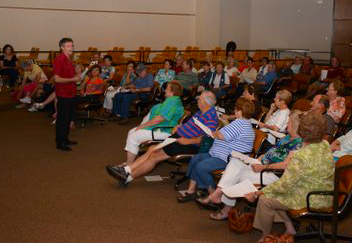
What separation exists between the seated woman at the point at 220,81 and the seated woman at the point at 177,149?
14.4 ft

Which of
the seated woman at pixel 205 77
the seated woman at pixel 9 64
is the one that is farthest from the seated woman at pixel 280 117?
the seated woman at pixel 9 64

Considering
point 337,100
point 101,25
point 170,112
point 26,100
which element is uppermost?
point 101,25

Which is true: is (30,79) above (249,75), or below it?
below

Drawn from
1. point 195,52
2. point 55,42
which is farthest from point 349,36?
point 55,42

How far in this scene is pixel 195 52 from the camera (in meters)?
16.8

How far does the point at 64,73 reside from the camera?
6.52 m

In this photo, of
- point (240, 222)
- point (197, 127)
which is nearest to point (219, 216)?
point (240, 222)

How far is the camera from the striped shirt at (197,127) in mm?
4930

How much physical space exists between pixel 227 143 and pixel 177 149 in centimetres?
68

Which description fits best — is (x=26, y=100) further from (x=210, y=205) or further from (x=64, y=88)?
(x=210, y=205)

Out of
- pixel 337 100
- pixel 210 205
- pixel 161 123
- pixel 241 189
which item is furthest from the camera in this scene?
pixel 337 100

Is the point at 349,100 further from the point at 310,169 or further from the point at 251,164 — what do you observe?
the point at 310,169

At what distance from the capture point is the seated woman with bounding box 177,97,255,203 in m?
4.48

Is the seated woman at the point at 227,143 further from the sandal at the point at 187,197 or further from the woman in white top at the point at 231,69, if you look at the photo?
the woman in white top at the point at 231,69
